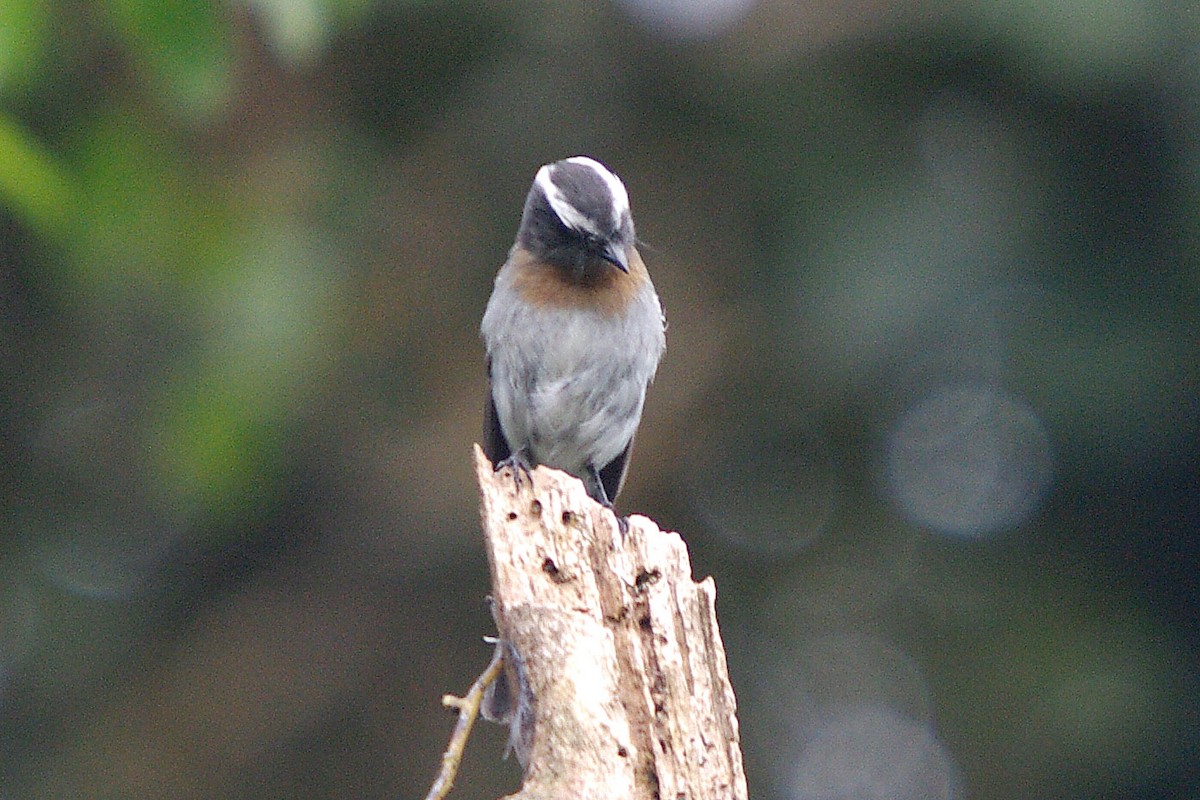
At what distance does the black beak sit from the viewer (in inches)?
243

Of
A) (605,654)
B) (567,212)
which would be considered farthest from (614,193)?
(605,654)

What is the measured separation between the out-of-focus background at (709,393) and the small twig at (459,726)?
354 centimetres

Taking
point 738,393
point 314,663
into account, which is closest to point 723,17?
point 738,393

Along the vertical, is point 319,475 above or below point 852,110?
below

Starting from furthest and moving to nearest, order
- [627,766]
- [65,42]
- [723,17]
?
1. [723,17]
2. [65,42]
3. [627,766]

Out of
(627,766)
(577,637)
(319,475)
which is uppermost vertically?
(319,475)

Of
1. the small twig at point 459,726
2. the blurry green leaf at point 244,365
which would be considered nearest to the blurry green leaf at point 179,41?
the small twig at point 459,726

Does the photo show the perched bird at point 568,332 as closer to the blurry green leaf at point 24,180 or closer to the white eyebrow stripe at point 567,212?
the white eyebrow stripe at point 567,212

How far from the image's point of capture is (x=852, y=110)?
8.36 m

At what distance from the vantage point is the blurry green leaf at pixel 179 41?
3814 mm

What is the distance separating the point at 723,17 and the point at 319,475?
3219 millimetres

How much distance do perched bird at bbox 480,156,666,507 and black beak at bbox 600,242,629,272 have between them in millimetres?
20

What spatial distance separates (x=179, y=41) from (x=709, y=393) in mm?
5074

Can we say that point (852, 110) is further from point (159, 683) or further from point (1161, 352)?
point (159, 683)
